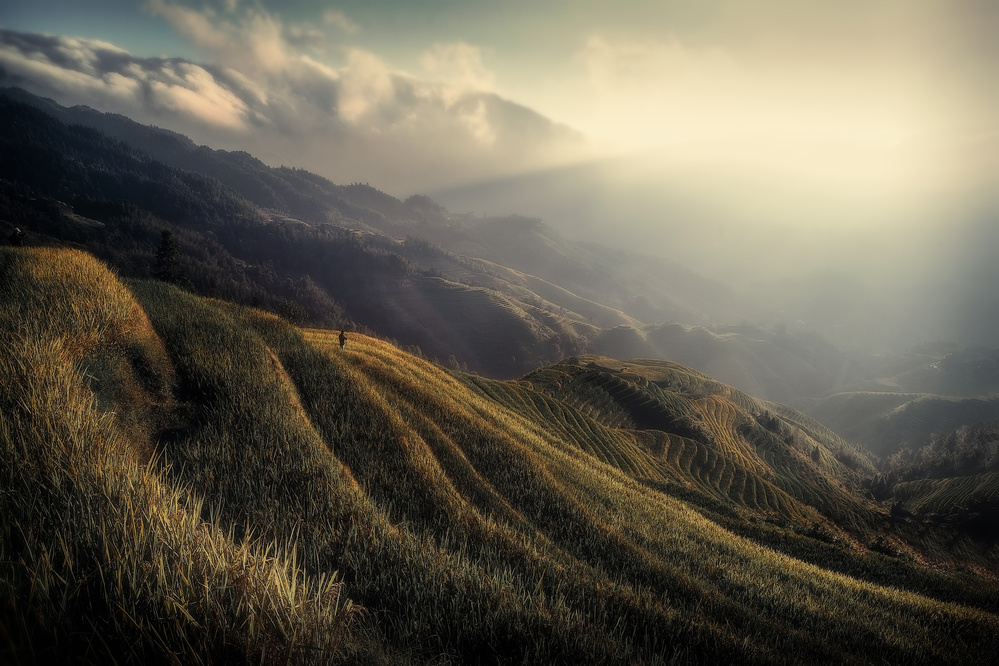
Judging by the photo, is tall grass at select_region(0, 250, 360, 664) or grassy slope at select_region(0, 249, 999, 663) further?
grassy slope at select_region(0, 249, 999, 663)

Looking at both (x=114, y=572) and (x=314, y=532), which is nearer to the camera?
(x=114, y=572)

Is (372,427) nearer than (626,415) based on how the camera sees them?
Yes

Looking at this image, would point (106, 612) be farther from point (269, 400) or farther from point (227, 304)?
point (227, 304)

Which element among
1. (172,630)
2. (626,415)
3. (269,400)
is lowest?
(626,415)

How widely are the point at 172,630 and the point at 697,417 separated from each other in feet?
327

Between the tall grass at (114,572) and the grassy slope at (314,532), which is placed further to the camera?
the grassy slope at (314,532)

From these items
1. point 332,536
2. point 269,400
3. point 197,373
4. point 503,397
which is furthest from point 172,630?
point 503,397

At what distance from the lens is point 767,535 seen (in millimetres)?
20078

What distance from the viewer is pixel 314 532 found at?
5742mm

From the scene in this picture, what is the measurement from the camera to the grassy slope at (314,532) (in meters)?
2.84

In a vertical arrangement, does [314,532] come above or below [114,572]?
below

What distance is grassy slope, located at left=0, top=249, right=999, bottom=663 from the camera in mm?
2842

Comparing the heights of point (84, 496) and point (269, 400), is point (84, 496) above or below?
above

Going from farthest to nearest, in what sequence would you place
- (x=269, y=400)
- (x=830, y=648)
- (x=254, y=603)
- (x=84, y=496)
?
(x=269, y=400) < (x=830, y=648) < (x=84, y=496) < (x=254, y=603)
